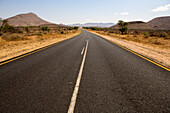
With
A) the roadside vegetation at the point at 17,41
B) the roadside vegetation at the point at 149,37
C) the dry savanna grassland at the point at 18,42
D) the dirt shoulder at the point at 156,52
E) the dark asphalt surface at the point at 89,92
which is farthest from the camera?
the roadside vegetation at the point at 149,37

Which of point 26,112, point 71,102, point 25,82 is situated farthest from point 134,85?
point 25,82

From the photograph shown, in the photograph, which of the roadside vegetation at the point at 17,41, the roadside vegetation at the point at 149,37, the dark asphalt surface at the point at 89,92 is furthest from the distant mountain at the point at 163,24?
the dark asphalt surface at the point at 89,92

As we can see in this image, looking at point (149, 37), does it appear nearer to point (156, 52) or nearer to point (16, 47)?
point (156, 52)

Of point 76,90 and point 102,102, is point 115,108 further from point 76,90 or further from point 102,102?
point 76,90

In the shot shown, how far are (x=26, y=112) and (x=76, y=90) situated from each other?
4.27 ft

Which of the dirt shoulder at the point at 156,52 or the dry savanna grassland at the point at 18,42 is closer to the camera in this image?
the dirt shoulder at the point at 156,52

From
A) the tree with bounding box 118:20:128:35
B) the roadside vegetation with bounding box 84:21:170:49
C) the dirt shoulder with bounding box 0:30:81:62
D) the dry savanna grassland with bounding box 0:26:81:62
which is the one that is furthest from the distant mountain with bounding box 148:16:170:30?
the dirt shoulder with bounding box 0:30:81:62

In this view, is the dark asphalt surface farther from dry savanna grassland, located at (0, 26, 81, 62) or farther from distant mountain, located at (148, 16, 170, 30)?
distant mountain, located at (148, 16, 170, 30)

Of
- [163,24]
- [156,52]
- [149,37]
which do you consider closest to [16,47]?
[156,52]

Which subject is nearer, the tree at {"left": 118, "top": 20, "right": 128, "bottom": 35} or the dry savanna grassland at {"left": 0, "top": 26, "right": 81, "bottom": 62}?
the dry savanna grassland at {"left": 0, "top": 26, "right": 81, "bottom": 62}

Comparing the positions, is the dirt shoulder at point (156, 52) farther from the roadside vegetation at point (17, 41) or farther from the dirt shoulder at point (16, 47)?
the roadside vegetation at point (17, 41)

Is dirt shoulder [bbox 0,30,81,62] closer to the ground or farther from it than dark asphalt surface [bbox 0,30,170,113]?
farther from it

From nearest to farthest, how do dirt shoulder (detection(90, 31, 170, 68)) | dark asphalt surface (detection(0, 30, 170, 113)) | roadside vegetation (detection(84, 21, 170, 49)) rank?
dark asphalt surface (detection(0, 30, 170, 113))
dirt shoulder (detection(90, 31, 170, 68))
roadside vegetation (detection(84, 21, 170, 49))

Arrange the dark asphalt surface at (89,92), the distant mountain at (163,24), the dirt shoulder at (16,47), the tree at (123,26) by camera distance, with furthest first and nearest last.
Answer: the distant mountain at (163,24) → the tree at (123,26) → the dirt shoulder at (16,47) → the dark asphalt surface at (89,92)
